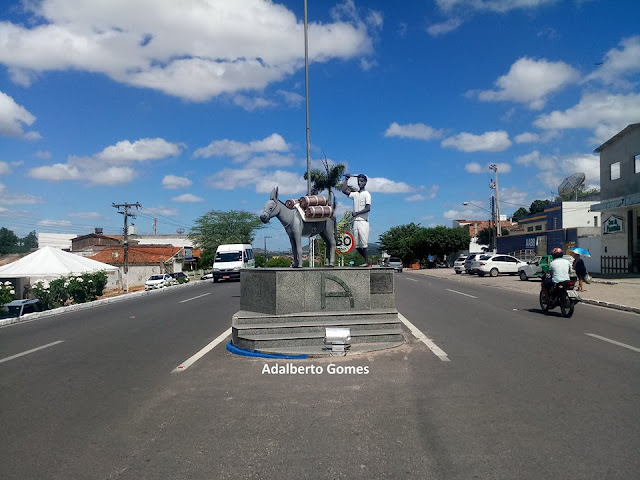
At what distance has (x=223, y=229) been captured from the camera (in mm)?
78062

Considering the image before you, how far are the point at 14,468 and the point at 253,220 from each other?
251 feet

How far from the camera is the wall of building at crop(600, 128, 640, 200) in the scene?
29.2 metres

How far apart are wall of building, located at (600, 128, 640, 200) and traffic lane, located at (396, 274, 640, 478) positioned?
2399 centimetres

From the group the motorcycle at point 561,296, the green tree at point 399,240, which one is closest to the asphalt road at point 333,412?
the motorcycle at point 561,296

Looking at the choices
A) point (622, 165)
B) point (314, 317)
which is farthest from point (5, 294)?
point (622, 165)

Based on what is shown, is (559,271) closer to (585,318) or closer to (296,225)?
(585,318)

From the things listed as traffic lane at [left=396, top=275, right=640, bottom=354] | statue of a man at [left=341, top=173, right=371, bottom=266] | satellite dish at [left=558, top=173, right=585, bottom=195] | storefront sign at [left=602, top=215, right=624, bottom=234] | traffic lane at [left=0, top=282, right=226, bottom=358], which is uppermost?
satellite dish at [left=558, top=173, right=585, bottom=195]

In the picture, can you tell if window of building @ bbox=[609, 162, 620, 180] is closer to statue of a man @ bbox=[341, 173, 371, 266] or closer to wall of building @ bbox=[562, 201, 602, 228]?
wall of building @ bbox=[562, 201, 602, 228]

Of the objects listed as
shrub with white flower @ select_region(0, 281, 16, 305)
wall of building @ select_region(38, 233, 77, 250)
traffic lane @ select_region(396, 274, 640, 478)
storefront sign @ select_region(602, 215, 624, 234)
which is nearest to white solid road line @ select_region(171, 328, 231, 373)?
traffic lane @ select_region(396, 274, 640, 478)

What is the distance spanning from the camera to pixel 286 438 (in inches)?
178

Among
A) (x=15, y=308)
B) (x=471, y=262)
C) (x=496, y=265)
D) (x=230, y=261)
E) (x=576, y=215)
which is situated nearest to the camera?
(x=15, y=308)

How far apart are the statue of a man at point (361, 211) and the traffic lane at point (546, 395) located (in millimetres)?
2383

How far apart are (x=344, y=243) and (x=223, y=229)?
225 feet

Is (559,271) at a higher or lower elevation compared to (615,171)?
lower
